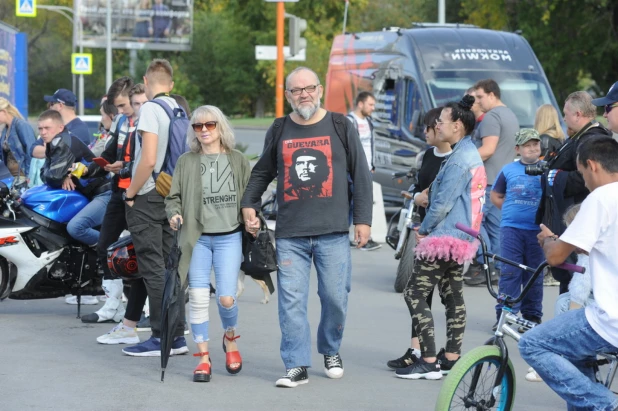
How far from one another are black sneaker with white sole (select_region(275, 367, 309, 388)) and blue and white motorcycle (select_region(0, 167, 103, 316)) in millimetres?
2741

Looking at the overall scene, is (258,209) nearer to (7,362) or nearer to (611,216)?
(7,362)

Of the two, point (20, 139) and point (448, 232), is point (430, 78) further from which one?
point (448, 232)

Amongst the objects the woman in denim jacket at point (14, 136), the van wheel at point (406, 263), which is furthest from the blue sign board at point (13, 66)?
the van wheel at point (406, 263)

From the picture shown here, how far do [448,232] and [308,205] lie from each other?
898mm

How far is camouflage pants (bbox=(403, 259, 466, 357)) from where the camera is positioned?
7.01 meters

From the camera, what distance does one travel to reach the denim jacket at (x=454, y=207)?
6.90 meters

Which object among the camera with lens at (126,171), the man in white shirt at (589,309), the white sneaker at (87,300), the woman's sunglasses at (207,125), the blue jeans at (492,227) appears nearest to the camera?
the man in white shirt at (589,309)

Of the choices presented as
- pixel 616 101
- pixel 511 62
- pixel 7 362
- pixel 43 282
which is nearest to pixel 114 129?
pixel 43 282

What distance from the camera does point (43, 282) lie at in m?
8.96

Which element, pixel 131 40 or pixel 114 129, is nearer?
pixel 114 129

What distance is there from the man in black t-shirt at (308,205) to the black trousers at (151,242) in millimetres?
924

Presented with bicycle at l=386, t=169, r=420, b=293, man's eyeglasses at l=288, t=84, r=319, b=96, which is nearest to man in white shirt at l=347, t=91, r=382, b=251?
bicycle at l=386, t=169, r=420, b=293

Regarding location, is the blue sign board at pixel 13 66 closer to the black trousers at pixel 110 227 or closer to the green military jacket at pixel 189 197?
the black trousers at pixel 110 227

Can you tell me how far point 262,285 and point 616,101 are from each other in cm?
482
